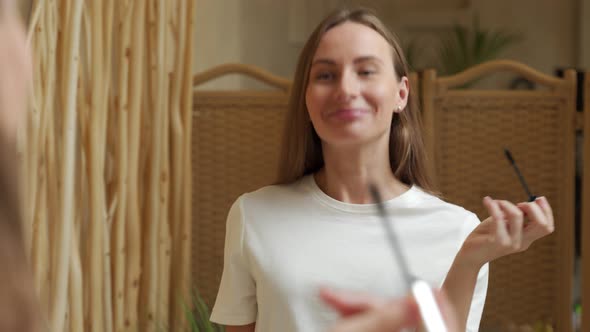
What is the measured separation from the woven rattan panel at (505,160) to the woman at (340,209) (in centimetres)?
75

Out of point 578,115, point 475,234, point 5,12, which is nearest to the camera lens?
point 5,12

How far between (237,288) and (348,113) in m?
0.35

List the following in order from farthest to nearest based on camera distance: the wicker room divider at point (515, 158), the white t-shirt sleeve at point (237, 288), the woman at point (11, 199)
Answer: the wicker room divider at point (515, 158) → the white t-shirt sleeve at point (237, 288) → the woman at point (11, 199)

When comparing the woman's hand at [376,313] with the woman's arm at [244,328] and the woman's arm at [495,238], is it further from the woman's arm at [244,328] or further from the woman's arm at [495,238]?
the woman's arm at [244,328]

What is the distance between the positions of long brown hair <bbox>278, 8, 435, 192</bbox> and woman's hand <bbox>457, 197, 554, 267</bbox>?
433 millimetres

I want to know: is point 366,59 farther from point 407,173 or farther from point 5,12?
point 5,12

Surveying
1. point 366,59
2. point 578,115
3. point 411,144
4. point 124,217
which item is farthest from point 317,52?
point 578,115

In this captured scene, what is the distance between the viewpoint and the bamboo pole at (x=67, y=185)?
3.93 feet

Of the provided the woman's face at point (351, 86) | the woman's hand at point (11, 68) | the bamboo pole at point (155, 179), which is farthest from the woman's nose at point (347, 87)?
the woman's hand at point (11, 68)

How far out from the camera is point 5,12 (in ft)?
0.78

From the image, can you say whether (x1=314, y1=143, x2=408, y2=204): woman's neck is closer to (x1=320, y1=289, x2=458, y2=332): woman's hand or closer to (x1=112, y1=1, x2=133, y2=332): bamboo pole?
(x1=112, y1=1, x2=133, y2=332): bamboo pole

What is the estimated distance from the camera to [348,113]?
3.38 feet

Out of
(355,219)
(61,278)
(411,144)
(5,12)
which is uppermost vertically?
(5,12)

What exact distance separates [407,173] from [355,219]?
0.53 feet
